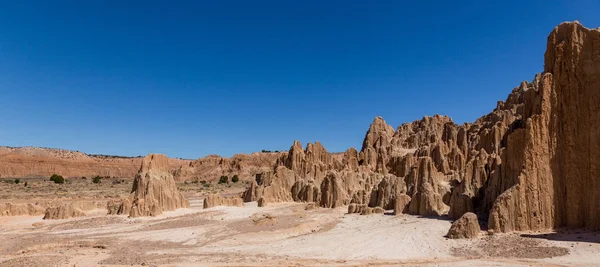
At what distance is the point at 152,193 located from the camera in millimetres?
37688

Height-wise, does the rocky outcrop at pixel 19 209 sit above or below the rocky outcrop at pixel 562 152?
below

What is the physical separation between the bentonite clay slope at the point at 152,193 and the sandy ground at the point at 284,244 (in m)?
4.21

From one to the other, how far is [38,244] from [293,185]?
31.2 metres

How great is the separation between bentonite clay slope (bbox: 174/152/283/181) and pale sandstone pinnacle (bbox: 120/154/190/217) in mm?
68355

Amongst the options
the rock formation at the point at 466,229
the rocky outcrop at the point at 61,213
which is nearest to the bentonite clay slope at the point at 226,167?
the rocky outcrop at the point at 61,213

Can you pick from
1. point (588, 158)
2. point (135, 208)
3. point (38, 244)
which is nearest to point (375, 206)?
point (588, 158)

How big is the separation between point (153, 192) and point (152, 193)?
7.9 inches

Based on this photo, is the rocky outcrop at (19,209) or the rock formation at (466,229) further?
the rocky outcrop at (19,209)

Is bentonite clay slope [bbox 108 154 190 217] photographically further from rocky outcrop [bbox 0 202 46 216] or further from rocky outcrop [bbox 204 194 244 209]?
rocky outcrop [bbox 0 202 46 216]

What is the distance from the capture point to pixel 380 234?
74.0ft

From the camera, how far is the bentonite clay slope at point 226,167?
113 metres

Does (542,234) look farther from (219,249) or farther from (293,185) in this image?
(293,185)

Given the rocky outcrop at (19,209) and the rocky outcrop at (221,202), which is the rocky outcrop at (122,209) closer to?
the rocky outcrop at (19,209)

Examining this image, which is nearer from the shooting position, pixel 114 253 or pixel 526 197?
pixel 114 253
